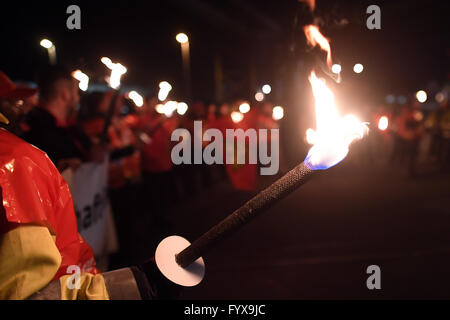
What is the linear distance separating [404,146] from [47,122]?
35.8 feet

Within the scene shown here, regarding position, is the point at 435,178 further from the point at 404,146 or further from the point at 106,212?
the point at 106,212

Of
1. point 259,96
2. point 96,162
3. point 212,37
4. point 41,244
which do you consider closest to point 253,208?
point 41,244

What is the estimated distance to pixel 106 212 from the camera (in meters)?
3.90

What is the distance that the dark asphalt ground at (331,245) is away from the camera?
3635mm

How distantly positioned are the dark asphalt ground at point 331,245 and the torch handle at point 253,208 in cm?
154

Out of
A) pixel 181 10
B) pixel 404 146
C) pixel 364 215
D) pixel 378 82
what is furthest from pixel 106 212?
pixel 378 82

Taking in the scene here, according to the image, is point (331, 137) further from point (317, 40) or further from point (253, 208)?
point (317, 40)

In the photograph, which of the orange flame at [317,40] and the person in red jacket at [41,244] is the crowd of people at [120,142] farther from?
the orange flame at [317,40]

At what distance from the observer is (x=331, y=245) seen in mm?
4805

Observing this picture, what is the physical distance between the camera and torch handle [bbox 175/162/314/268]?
3.43 ft

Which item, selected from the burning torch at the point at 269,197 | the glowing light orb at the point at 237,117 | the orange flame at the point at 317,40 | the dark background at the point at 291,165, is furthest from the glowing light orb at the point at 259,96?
the burning torch at the point at 269,197

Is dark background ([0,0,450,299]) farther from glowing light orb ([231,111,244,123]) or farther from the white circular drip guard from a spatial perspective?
glowing light orb ([231,111,244,123])

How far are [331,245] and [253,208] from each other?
4.05 m

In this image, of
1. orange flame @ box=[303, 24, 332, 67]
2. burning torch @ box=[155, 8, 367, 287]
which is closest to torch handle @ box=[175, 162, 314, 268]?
burning torch @ box=[155, 8, 367, 287]
